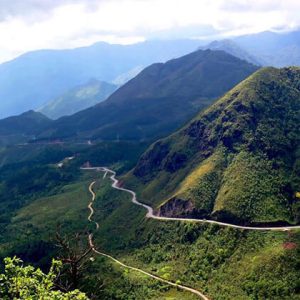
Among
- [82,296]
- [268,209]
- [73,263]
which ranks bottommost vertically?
[268,209]

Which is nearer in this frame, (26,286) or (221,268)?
(26,286)

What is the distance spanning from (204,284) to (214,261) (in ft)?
42.6

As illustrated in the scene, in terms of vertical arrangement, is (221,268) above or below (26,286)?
below

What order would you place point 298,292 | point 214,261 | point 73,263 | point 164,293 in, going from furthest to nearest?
point 214,261 < point 164,293 < point 298,292 < point 73,263

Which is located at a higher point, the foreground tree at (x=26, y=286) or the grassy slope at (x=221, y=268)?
the foreground tree at (x=26, y=286)

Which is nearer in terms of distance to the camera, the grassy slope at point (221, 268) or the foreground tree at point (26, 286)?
the foreground tree at point (26, 286)

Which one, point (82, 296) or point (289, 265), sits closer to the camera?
point (82, 296)

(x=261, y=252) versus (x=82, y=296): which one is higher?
(x=82, y=296)

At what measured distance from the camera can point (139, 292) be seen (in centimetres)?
16925

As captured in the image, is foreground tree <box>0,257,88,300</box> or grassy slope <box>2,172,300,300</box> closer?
foreground tree <box>0,257,88,300</box>

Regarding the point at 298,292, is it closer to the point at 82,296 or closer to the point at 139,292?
the point at 139,292

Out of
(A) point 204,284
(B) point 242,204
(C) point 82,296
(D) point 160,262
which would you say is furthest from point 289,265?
(C) point 82,296

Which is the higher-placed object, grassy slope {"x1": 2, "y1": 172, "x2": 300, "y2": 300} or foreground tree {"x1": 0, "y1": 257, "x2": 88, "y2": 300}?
foreground tree {"x1": 0, "y1": 257, "x2": 88, "y2": 300}

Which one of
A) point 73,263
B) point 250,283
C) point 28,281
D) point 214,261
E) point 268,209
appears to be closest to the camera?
point 73,263
